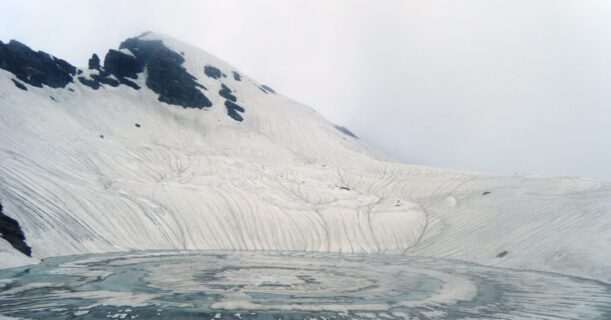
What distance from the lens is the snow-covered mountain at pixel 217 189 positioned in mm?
49781

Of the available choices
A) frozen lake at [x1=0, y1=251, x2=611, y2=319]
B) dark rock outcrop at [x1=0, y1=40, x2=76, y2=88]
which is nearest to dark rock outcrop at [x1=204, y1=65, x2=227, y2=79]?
dark rock outcrop at [x1=0, y1=40, x2=76, y2=88]

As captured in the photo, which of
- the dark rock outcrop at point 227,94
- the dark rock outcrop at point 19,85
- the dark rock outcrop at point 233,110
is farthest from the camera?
the dark rock outcrop at point 227,94

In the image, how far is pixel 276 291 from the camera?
30516mm

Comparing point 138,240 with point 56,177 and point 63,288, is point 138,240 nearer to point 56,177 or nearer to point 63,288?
point 56,177

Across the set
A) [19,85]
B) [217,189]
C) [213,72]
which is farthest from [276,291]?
[213,72]

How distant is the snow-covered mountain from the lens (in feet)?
163

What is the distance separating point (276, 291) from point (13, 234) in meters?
21.5

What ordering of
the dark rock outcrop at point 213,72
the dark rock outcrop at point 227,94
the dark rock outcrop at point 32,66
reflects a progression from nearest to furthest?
the dark rock outcrop at point 32,66, the dark rock outcrop at point 227,94, the dark rock outcrop at point 213,72

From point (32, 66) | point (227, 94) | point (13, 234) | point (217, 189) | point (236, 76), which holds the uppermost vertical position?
point (236, 76)

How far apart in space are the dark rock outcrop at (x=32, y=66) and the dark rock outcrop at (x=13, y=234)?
191ft

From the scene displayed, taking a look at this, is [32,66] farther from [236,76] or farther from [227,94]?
[236,76]

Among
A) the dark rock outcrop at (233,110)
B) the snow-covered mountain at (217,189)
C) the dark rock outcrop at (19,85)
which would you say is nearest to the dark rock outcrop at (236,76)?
the dark rock outcrop at (233,110)

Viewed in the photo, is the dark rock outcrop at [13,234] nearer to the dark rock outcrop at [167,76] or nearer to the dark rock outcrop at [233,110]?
the dark rock outcrop at [167,76]

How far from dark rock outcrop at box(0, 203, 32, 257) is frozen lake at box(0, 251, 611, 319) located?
217cm
